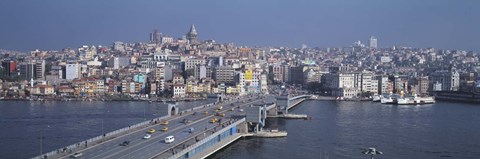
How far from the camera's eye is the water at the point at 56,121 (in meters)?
12.0

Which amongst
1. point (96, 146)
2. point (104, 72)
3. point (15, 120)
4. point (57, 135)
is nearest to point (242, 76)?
point (104, 72)

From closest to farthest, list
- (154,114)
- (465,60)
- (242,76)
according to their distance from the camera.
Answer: (154,114), (242,76), (465,60)

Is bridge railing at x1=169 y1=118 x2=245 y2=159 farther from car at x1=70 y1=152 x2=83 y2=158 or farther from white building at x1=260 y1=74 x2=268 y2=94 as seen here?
white building at x1=260 y1=74 x2=268 y2=94

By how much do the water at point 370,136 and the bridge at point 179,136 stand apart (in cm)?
44

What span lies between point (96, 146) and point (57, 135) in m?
3.66

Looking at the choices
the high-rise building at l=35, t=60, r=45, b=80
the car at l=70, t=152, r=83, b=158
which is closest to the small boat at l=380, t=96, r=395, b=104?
the high-rise building at l=35, t=60, r=45, b=80

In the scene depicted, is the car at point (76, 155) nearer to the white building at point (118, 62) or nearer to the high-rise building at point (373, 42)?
the white building at point (118, 62)

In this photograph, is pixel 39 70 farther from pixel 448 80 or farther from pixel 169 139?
pixel 169 139

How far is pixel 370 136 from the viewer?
1436cm

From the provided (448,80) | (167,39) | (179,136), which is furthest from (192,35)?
(179,136)

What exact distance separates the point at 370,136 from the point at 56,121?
726 centimetres

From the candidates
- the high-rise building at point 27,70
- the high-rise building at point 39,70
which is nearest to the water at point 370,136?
the high-rise building at point 39,70

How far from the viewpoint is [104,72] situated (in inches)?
1248

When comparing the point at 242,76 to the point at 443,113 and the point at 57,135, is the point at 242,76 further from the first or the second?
the point at 57,135
